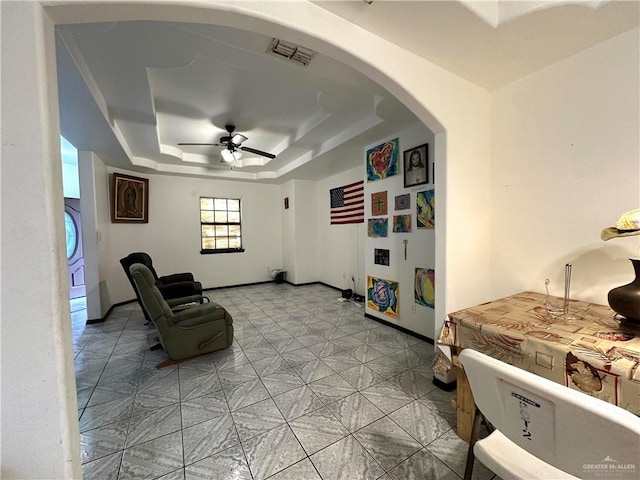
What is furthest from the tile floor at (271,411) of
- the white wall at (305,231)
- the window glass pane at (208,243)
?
the white wall at (305,231)

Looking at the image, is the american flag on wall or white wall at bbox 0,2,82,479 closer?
white wall at bbox 0,2,82,479

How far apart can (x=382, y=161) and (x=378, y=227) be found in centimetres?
90

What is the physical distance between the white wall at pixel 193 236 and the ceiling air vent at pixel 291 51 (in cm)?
436

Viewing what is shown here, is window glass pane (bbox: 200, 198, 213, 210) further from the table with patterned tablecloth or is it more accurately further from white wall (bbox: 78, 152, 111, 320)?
the table with patterned tablecloth

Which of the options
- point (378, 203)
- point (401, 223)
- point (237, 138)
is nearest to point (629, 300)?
point (401, 223)

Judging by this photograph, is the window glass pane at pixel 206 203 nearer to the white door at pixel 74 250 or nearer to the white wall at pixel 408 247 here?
the white door at pixel 74 250

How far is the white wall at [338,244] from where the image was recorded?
4918mm

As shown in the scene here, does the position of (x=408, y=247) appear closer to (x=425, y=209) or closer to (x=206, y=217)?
(x=425, y=209)

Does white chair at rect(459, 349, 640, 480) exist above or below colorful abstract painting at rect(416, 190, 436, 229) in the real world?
below

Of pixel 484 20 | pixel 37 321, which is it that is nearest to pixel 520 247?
pixel 484 20

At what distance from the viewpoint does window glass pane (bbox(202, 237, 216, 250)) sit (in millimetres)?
5814

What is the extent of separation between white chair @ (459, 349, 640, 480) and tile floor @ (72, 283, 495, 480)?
24.2 inches

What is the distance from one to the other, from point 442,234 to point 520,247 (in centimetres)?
71

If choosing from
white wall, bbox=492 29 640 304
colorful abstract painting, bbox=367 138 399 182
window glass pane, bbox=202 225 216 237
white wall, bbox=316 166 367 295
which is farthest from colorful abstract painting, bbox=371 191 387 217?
window glass pane, bbox=202 225 216 237
